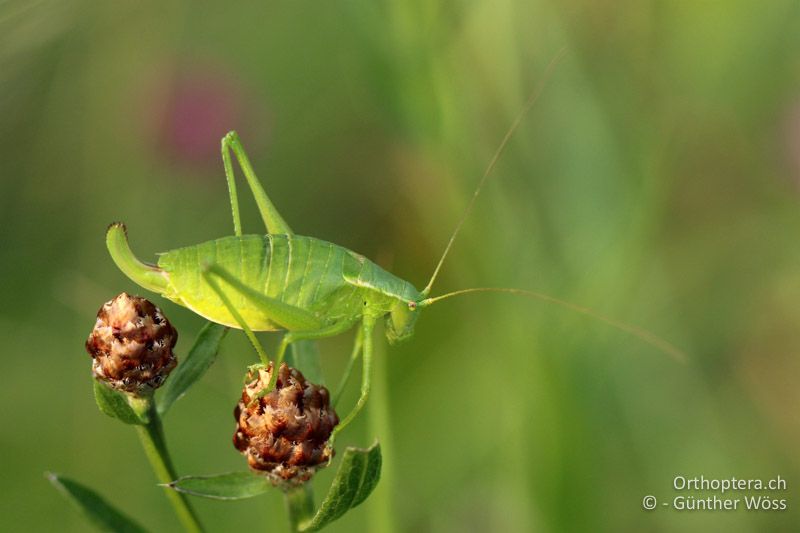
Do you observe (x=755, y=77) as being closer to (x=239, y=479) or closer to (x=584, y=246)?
(x=584, y=246)

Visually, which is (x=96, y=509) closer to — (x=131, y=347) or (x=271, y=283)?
(x=131, y=347)

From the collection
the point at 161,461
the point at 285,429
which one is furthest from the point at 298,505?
the point at 161,461

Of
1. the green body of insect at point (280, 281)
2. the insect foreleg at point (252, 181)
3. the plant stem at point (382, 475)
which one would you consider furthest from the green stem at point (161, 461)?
the insect foreleg at point (252, 181)

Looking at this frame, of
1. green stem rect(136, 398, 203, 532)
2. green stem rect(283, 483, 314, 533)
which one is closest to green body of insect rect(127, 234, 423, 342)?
green stem rect(136, 398, 203, 532)

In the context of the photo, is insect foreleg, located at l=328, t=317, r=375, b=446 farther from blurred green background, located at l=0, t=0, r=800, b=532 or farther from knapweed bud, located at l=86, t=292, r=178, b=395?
knapweed bud, located at l=86, t=292, r=178, b=395

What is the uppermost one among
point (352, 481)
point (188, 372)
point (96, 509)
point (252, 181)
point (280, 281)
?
point (252, 181)
